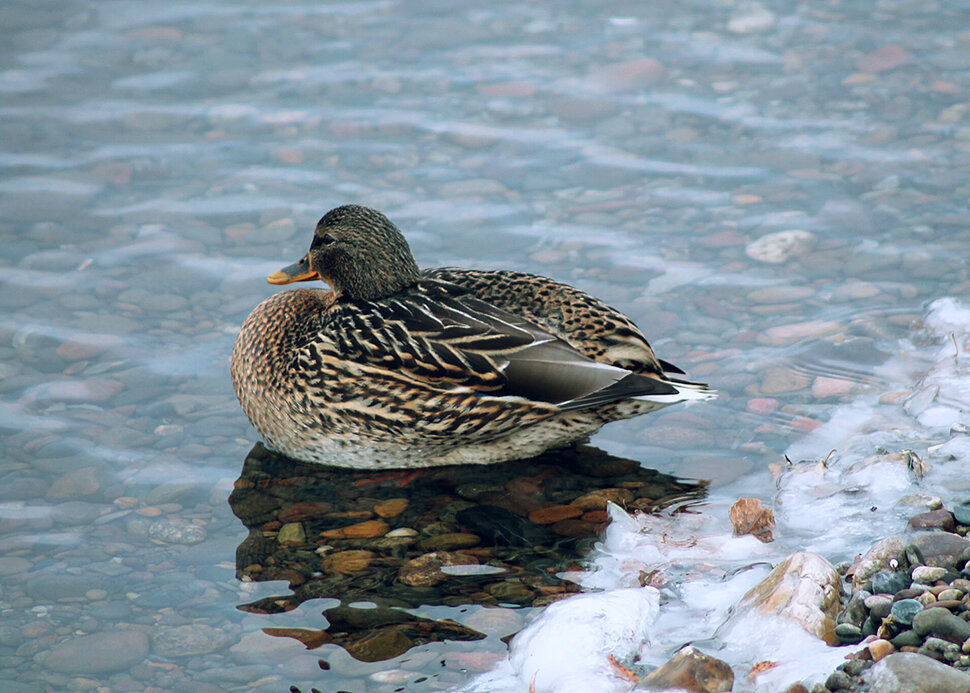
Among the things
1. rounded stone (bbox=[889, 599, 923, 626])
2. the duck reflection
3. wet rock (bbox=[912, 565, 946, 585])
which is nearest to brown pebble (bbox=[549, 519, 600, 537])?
the duck reflection

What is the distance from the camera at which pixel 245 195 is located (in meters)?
8.99

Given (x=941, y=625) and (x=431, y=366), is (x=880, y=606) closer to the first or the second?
(x=941, y=625)

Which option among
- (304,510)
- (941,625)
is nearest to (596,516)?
(304,510)

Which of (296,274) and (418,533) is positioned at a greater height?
(296,274)

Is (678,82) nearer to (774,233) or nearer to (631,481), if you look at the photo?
A: (774,233)

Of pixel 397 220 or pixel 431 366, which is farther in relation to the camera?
pixel 397 220

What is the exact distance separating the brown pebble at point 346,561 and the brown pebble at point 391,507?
393 millimetres

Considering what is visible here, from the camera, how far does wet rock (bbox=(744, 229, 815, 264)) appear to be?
27.0ft

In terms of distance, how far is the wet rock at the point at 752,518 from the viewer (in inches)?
217

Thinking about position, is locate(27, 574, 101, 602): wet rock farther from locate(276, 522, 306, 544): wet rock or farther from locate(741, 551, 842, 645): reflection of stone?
locate(741, 551, 842, 645): reflection of stone

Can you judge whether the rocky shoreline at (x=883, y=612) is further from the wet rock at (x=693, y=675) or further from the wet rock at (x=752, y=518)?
the wet rock at (x=752, y=518)

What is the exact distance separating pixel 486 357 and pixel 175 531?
1868 millimetres

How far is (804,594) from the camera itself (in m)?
4.47

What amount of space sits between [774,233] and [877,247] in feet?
2.46
